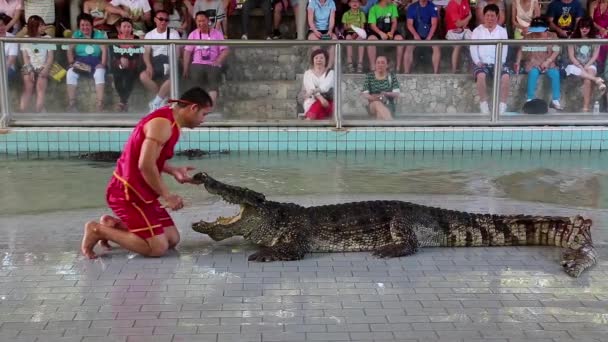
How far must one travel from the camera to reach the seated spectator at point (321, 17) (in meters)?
11.8

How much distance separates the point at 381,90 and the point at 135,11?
186 inches

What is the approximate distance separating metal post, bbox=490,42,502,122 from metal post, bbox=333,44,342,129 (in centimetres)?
217

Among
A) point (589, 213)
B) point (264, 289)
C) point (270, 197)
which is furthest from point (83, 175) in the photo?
point (589, 213)

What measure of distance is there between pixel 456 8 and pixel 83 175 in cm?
705

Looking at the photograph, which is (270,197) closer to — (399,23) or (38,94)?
(38,94)

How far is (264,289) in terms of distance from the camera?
4238 millimetres

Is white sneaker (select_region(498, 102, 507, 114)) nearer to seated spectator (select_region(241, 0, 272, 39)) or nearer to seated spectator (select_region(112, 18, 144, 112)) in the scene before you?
seated spectator (select_region(241, 0, 272, 39))

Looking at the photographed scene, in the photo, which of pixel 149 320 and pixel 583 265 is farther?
pixel 583 265

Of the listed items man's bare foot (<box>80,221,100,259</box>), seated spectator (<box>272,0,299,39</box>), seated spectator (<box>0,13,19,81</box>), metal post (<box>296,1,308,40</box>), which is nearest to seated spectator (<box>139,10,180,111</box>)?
seated spectator (<box>0,13,19,81</box>)

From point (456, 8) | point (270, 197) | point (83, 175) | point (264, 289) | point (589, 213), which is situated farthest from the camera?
point (456, 8)

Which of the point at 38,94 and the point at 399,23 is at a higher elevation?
the point at 399,23

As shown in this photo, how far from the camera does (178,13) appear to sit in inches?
474

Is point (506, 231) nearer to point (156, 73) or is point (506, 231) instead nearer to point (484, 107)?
point (484, 107)

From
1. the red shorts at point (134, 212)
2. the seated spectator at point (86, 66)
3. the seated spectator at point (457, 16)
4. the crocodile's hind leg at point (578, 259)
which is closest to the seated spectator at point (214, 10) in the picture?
the seated spectator at point (86, 66)
